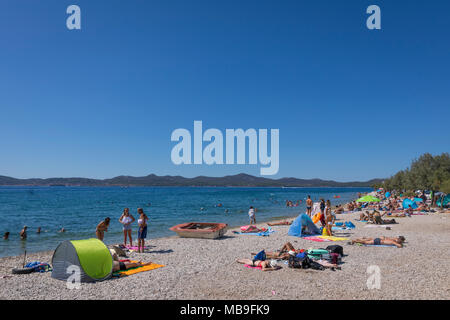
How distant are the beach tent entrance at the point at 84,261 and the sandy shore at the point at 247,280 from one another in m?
0.31

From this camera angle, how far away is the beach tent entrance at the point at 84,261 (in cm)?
870

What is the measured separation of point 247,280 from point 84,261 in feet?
15.4

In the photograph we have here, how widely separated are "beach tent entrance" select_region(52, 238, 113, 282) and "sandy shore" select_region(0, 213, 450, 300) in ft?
1.01

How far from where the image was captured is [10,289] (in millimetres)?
8195

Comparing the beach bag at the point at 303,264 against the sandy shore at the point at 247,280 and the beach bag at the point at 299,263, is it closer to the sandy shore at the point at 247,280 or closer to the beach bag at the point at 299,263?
the beach bag at the point at 299,263

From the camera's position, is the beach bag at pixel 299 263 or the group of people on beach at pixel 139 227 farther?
the group of people on beach at pixel 139 227

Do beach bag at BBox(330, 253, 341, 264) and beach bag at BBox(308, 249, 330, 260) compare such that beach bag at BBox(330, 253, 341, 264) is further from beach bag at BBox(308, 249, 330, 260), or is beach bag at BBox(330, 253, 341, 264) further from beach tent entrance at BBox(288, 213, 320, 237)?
beach tent entrance at BBox(288, 213, 320, 237)

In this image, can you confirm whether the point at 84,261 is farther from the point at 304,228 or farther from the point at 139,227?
the point at 304,228

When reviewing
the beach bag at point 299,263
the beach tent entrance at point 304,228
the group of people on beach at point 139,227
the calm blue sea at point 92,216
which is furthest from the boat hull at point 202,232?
the beach bag at point 299,263

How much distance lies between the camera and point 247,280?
8820 mm
